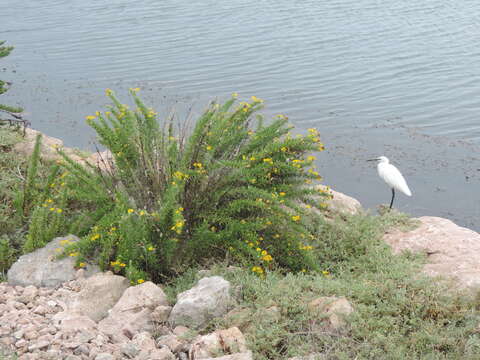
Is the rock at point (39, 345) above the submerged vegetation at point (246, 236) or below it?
below

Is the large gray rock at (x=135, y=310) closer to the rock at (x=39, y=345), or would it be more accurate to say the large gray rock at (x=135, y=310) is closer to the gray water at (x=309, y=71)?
the rock at (x=39, y=345)

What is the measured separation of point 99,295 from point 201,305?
0.92m

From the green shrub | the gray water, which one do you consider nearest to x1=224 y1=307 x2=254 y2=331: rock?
the green shrub

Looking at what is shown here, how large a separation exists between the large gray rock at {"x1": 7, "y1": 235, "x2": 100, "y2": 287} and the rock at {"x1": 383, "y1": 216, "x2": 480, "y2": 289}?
3.21m

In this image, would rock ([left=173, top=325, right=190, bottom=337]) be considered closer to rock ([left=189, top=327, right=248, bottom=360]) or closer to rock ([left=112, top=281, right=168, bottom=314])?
rock ([left=189, top=327, right=248, bottom=360])

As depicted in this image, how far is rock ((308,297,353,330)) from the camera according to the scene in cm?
370

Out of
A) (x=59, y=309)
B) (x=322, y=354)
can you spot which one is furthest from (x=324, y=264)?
(x=59, y=309)

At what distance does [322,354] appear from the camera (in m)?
3.40

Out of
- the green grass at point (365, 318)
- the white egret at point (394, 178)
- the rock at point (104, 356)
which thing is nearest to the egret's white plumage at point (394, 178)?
the white egret at point (394, 178)

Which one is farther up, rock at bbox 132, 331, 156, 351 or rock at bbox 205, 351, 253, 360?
rock at bbox 205, 351, 253, 360

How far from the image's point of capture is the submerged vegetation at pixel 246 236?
3.69m

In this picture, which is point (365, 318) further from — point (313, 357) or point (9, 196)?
point (9, 196)

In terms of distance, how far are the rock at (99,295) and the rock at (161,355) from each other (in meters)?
0.79

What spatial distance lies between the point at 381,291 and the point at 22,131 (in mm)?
5895
